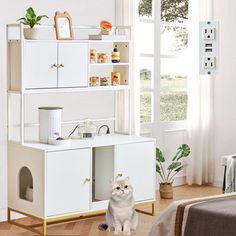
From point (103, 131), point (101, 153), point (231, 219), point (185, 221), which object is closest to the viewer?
point (231, 219)

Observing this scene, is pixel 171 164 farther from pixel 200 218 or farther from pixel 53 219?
pixel 200 218

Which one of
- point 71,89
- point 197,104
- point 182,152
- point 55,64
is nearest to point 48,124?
point 71,89

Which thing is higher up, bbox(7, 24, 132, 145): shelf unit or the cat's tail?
bbox(7, 24, 132, 145): shelf unit

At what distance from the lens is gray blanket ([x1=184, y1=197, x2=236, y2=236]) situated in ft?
13.0

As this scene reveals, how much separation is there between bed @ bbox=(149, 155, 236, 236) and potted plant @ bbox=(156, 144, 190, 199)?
7.31 ft

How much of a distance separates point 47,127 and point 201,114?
7.23ft

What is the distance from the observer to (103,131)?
6.45 m

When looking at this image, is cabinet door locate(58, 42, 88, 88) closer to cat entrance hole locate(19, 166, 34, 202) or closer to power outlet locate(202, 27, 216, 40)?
cat entrance hole locate(19, 166, 34, 202)

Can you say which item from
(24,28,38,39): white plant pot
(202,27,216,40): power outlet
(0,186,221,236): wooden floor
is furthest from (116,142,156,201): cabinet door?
(202,27,216,40): power outlet

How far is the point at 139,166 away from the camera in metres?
5.92

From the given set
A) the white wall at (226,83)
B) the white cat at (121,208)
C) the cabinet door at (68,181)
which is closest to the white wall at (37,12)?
the cabinet door at (68,181)

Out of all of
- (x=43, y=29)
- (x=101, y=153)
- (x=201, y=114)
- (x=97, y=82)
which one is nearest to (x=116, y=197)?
(x=101, y=153)

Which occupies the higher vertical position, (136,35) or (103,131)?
(136,35)

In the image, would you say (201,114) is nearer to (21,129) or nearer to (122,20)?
(122,20)
